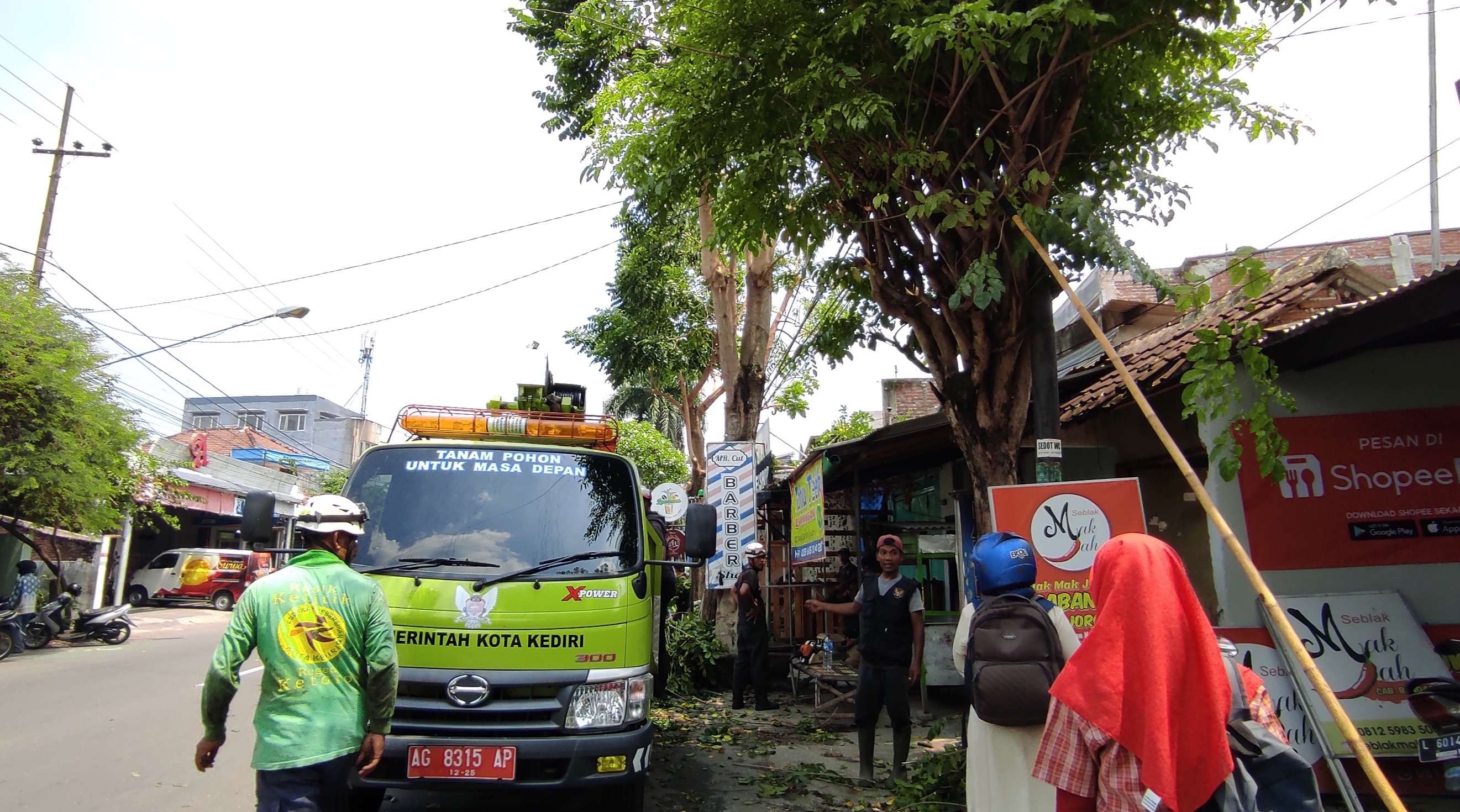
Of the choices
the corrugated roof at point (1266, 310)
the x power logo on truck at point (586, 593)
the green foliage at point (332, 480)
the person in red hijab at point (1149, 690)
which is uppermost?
the green foliage at point (332, 480)

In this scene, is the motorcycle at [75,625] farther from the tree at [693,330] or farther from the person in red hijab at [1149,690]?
the person in red hijab at [1149,690]

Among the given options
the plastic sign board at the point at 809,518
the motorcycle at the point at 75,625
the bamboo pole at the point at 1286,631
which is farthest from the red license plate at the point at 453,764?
the motorcycle at the point at 75,625

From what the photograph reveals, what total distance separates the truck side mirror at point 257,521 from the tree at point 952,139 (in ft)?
11.2

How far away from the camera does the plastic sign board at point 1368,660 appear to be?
5375 millimetres

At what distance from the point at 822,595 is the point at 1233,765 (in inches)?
402

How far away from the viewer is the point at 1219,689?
7.98ft

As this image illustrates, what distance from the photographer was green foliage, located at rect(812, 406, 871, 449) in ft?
93.0

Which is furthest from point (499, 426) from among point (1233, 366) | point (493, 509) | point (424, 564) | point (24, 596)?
point (24, 596)

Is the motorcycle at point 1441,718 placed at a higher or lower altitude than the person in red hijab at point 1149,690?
lower

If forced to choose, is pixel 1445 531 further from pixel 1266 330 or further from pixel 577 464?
pixel 577 464

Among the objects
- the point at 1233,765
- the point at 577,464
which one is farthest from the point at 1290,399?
the point at 577,464

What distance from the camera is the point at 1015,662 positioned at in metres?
3.24

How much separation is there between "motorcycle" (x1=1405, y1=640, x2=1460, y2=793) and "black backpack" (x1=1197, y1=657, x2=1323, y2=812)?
109 inches

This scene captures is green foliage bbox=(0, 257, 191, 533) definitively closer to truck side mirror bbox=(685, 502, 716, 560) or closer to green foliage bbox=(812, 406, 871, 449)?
truck side mirror bbox=(685, 502, 716, 560)
